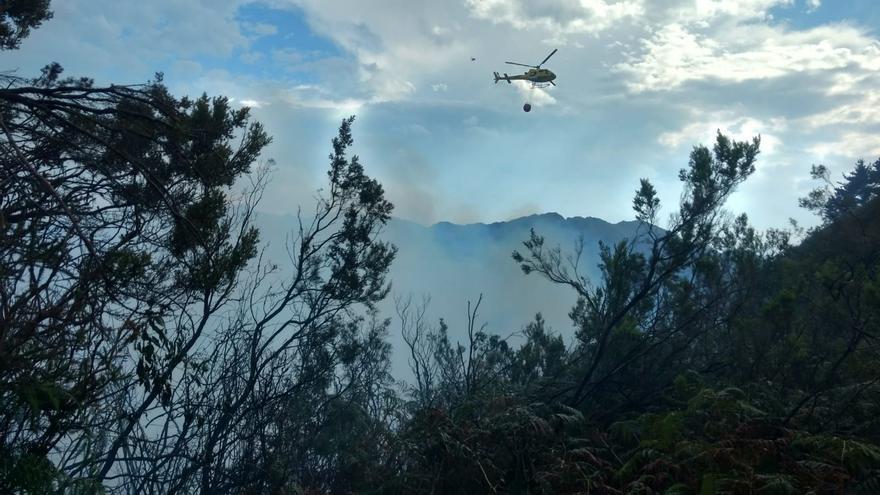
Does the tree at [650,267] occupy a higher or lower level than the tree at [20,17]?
lower

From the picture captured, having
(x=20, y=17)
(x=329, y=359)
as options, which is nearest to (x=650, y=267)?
(x=329, y=359)

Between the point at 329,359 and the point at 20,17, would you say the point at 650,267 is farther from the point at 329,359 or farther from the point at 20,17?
the point at 20,17

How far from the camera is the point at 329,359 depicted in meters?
10.5

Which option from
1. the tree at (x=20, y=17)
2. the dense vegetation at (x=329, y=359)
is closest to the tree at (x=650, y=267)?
the dense vegetation at (x=329, y=359)

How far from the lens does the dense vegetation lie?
461 cm

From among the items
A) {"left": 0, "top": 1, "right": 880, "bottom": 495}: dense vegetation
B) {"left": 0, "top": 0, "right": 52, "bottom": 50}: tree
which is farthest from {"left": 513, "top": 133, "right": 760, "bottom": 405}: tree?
{"left": 0, "top": 0, "right": 52, "bottom": 50}: tree

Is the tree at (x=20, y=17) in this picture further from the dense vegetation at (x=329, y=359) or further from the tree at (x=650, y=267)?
the tree at (x=650, y=267)

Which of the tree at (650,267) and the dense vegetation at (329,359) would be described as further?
the tree at (650,267)

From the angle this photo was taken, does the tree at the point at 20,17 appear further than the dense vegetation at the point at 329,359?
Yes

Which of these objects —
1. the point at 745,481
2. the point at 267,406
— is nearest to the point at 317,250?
Answer: the point at 267,406

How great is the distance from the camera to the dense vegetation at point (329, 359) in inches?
181

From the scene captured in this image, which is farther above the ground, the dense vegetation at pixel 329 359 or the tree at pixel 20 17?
the tree at pixel 20 17

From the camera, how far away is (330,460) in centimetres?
757

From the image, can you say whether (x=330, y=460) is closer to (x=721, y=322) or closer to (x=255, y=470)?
(x=255, y=470)
